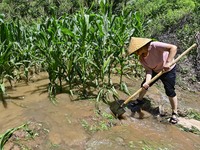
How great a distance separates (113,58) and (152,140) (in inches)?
45.0

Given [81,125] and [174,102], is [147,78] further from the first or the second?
[81,125]

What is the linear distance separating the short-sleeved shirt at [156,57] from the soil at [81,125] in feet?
1.71

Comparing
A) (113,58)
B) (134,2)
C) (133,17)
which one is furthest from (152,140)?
(134,2)

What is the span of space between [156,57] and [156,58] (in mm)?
12

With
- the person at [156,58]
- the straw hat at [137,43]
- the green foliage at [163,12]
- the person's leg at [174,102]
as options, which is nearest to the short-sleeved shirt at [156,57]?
the person at [156,58]

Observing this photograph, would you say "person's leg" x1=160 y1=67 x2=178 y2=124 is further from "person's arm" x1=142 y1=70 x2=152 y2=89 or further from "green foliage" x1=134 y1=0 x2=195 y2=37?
"green foliage" x1=134 y1=0 x2=195 y2=37

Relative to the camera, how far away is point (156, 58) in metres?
3.29

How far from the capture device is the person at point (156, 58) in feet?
10.2

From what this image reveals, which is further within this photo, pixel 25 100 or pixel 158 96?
pixel 158 96

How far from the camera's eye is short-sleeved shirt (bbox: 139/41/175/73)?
3.20m

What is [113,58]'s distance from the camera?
142 inches

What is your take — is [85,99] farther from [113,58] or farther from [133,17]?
[133,17]

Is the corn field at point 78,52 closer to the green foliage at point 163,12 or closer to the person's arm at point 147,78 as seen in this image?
the person's arm at point 147,78

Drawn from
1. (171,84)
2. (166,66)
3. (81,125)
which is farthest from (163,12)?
(81,125)
